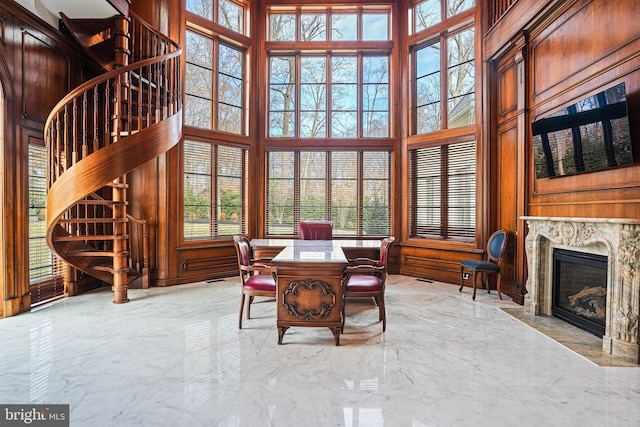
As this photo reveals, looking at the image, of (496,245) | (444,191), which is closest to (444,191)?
(444,191)

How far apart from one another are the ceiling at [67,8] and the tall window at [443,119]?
5.14 metres

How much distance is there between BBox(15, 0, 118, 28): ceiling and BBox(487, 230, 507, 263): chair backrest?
20.1 ft

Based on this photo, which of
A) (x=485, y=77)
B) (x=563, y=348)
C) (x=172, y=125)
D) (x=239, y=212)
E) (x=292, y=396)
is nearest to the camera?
(x=292, y=396)

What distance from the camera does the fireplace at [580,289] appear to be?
328cm

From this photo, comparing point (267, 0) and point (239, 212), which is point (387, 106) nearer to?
point (267, 0)

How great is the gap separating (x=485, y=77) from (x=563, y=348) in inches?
165

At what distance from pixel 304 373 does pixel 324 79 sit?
5.89 m

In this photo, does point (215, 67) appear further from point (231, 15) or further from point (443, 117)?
point (443, 117)

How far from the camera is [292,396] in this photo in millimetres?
2172

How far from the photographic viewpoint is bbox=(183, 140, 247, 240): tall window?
19.3 ft

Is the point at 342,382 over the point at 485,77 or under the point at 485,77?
under

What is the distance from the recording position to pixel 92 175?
12.6 feet

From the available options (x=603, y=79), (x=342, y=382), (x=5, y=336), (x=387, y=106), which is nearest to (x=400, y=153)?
(x=387, y=106)

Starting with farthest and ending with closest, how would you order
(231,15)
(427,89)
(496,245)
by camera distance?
(231,15), (427,89), (496,245)
